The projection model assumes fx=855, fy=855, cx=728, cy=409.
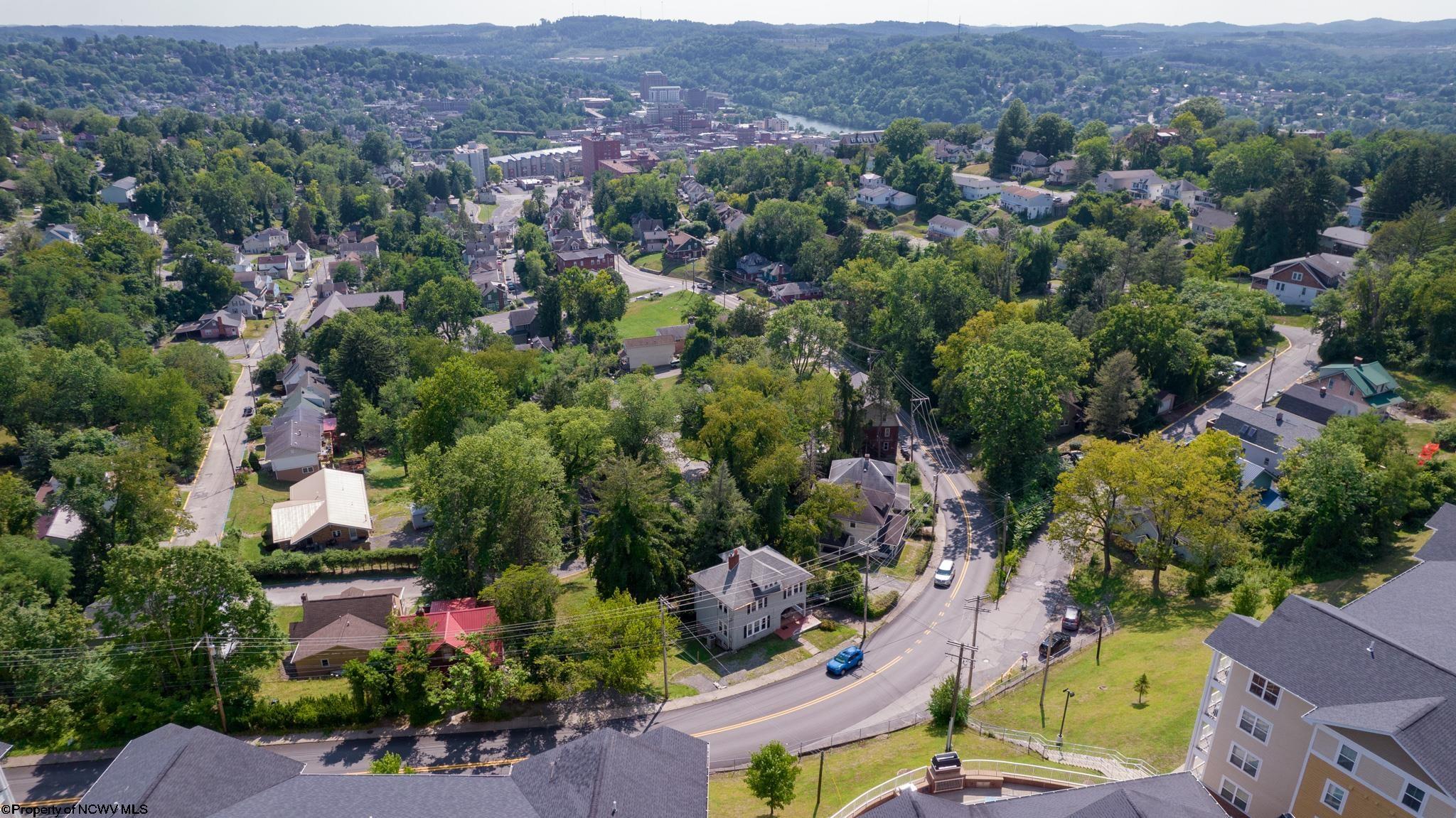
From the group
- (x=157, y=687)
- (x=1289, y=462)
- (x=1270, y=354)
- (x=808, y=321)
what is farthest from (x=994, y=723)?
(x=1270, y=354)

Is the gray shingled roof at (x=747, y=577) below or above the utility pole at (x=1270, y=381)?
below

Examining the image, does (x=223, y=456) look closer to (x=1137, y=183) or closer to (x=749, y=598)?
(x=749, y=598)

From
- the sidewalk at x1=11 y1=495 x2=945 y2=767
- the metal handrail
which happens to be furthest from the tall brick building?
the metal handrail

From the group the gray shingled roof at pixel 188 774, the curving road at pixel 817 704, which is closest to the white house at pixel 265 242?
the curving road at pixel 817 704

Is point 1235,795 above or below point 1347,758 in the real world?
below

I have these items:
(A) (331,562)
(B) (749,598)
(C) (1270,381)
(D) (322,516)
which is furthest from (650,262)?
(B) (749,598)

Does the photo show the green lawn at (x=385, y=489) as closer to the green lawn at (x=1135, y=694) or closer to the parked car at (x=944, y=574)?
the parked car at (x=944, y=574)

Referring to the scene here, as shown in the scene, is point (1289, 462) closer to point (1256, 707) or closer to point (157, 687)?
point (1256, 707)
